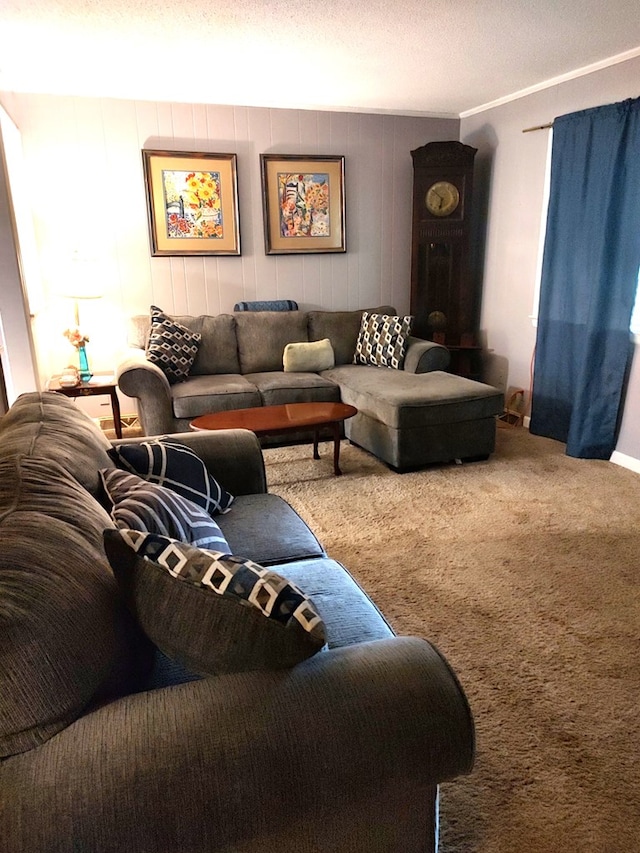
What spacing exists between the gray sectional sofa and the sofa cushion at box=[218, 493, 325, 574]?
1620mm

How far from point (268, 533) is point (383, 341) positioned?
9.17 feet

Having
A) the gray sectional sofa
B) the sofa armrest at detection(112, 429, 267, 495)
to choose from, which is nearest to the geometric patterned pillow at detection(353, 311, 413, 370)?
the gray sectional sofa

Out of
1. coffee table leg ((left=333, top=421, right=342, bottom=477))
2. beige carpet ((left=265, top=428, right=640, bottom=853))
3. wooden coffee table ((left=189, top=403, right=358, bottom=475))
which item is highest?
wooden coffee table ((left=189, top=403, right=358, bottom=475))

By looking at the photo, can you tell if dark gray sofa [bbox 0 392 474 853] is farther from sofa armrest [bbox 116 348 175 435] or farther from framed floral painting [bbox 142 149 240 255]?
framed floral painting [bbox 142 149 240 255]

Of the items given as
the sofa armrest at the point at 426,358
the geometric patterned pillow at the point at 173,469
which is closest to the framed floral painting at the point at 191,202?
the sofa armrest at the point at 426,358

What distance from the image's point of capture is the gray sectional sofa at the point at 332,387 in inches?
142

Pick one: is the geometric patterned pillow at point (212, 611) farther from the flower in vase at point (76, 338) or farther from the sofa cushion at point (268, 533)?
the flower in vase at point (76, 338)

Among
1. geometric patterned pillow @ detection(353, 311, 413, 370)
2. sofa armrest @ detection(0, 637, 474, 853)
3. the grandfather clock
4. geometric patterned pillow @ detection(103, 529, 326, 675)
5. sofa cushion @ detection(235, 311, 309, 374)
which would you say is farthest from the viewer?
the grandfather clock

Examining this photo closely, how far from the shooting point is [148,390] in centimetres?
372

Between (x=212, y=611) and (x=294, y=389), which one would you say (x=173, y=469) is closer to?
(x=212, y=611)

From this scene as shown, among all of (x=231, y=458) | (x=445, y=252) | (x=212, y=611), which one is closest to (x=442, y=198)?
(x=445, y=252)

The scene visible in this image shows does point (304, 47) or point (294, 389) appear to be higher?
point (304, 47)

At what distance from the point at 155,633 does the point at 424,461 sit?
110 inches

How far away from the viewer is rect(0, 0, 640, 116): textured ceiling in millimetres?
2729
